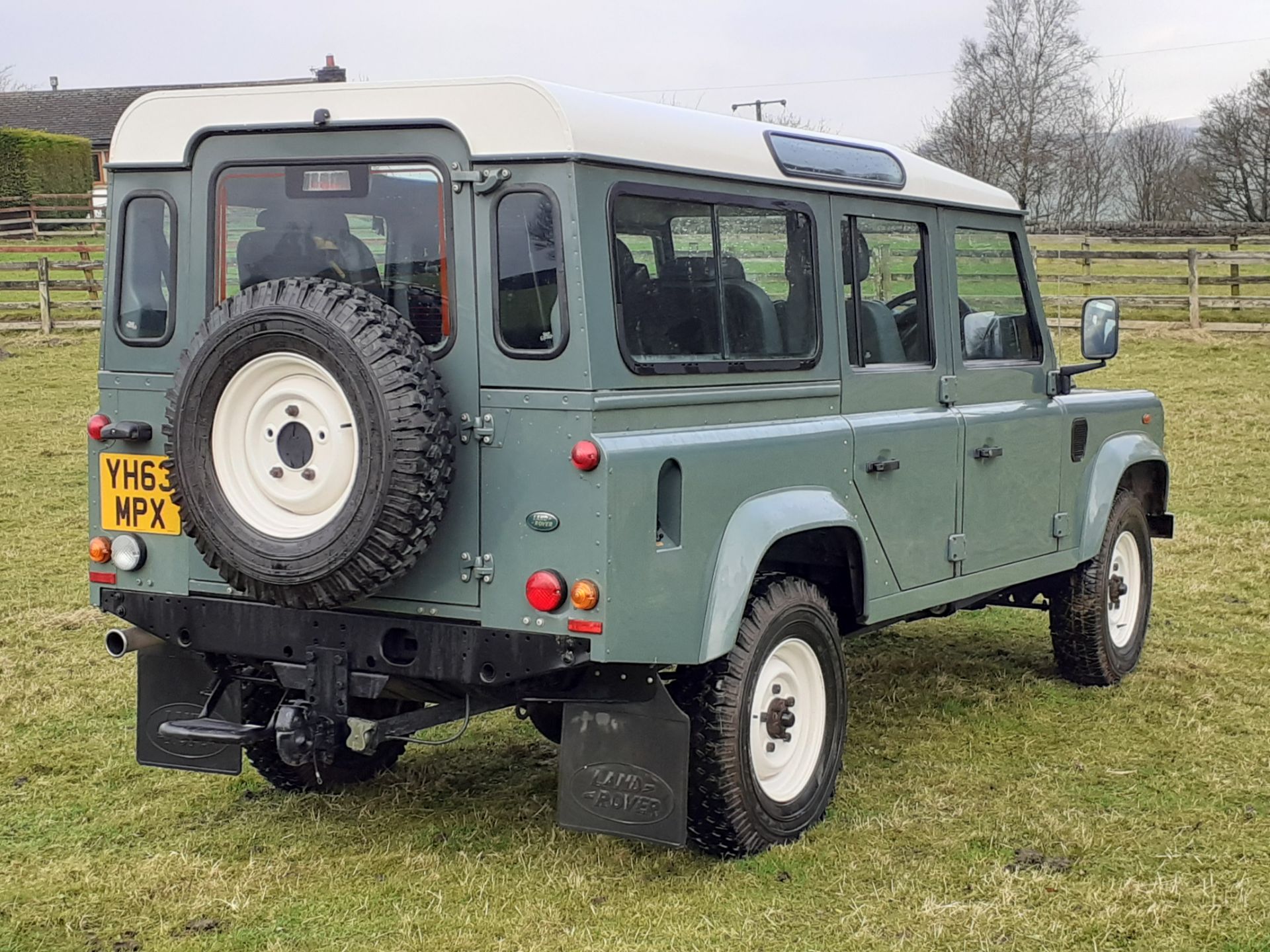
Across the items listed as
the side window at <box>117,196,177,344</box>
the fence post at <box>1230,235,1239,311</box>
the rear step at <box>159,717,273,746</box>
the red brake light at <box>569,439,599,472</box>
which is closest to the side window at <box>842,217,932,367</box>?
the red brake light at <box>569,439,599,472</box>

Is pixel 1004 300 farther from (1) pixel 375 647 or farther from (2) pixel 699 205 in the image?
(1) pixel 375 647

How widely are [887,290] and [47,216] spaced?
118 feet

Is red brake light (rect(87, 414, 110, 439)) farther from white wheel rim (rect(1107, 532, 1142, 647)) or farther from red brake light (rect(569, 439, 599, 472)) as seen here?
white wheel rim (rect(1107, 532, 1142, 647))

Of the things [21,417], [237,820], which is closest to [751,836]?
[237,820]

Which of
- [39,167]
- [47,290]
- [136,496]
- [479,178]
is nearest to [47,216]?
[39,167]

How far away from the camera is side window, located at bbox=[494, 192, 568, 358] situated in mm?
4312

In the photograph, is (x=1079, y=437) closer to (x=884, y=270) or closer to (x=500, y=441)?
(x=884, y=270)

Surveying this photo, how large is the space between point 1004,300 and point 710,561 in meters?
2.62

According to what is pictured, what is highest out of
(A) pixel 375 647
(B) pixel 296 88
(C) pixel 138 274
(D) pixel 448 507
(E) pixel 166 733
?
(B) pixel 296 88

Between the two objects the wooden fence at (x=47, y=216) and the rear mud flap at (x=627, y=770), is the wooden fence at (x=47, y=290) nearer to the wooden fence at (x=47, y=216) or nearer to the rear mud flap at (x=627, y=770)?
the wooden fence at (x=47, y=216)

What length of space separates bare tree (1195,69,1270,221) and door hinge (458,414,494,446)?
42967 mm

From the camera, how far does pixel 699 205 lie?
4805 mm

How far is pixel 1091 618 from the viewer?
704cm

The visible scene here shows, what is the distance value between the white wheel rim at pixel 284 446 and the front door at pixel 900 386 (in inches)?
75.0
